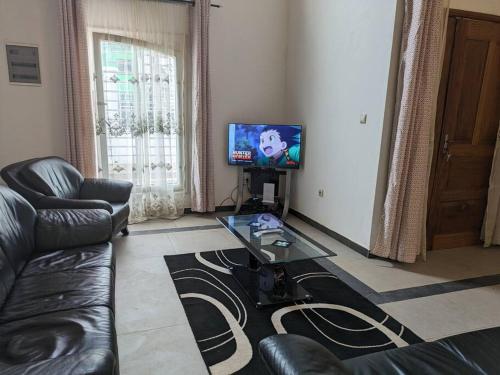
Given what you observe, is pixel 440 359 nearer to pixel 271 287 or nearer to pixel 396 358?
pixel 396 358

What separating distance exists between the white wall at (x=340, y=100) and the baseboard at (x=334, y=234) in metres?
0.05

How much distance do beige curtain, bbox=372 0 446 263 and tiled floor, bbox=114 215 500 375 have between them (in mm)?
280

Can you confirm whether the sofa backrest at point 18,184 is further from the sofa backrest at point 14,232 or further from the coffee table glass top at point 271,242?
the coffee table glass top at point 271,242

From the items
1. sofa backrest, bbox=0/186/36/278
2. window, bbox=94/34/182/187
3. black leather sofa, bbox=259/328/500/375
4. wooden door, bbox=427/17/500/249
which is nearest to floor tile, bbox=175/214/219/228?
window, bbox=94/34/182/187

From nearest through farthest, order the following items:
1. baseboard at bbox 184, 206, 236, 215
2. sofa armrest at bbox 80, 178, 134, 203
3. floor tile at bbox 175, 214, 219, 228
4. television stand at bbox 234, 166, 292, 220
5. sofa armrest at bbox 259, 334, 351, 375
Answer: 1. sofa armrest at bbox 259, 334, 351, 375
2. sofa armrest at bbox 80, 178, 134, 203
3. floor tile at bbox 175, 214, 219, 228
4. television stand at bbox 234, 166, 292, 220
5. baseboard at bbox 184, 206, 236, 215

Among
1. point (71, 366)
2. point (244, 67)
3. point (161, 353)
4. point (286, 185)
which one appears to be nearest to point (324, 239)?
point (286, 185)

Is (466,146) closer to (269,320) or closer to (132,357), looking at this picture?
(269,320)

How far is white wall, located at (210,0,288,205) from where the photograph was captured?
4.25 m

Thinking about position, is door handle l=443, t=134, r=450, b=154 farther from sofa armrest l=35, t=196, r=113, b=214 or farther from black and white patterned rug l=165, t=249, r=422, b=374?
sofa armrest l=35, t=196, r=113, b=214

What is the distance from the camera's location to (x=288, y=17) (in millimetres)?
4484

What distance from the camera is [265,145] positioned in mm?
4297

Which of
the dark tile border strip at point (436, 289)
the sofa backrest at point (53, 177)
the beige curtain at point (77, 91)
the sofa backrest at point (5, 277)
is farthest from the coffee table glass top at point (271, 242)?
the beige curtain at point (77, 91)

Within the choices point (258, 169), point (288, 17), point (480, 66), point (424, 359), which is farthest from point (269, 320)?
point (288, 17)

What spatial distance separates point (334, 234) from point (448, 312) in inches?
58.7
